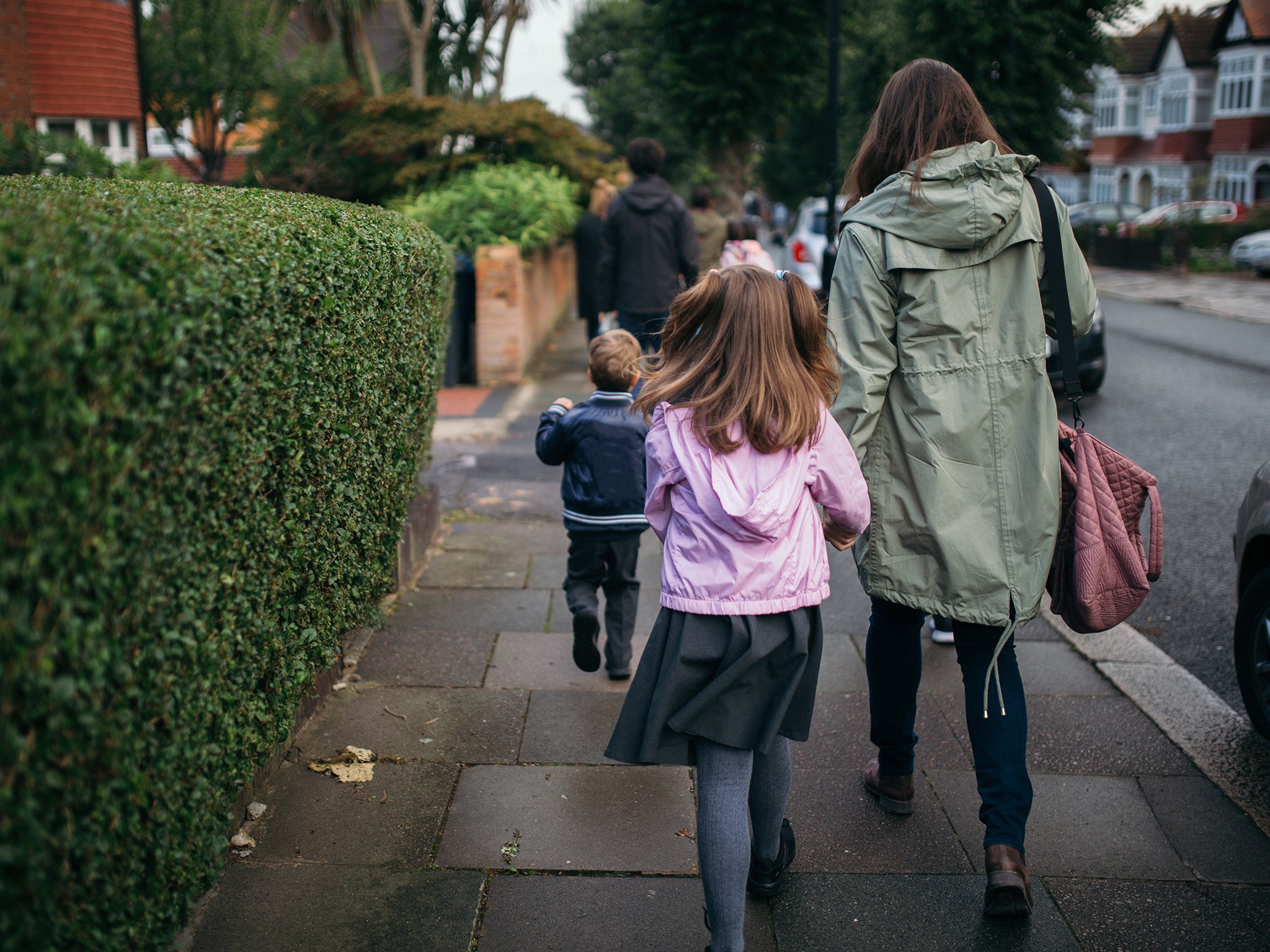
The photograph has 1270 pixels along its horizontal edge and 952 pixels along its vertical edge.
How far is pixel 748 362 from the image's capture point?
2.45 meters

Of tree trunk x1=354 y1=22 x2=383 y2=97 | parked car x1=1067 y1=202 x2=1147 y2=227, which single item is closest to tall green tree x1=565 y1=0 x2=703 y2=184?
tree trunk x1=354 y1=22 x2=383 y2=97

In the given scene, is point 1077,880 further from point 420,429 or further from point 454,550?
point 454,550

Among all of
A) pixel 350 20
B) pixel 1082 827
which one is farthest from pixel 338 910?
pixel 350 20

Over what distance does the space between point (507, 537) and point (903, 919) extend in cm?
364

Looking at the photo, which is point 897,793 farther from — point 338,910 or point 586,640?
point 338,910

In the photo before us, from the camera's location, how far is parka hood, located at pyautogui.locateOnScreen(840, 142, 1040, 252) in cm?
271

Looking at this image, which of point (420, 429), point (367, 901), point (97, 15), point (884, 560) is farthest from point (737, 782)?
point (97, 15)

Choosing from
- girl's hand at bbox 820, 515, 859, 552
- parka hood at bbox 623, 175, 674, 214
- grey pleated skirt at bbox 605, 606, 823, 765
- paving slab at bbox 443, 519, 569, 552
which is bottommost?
paving slab at bbox 443, 519, 569, 552

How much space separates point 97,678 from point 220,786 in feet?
2.72

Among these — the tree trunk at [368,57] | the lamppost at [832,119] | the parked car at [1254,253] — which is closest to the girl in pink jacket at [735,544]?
the lamppost at [832,119]

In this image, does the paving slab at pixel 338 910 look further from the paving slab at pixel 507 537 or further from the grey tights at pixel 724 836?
the paving slab at pixel 507 537

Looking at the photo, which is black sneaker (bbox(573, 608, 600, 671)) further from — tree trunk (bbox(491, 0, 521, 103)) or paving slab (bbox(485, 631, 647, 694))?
tree trunk (bbox(491, 0, 521, 103))

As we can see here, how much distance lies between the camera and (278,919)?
267cm

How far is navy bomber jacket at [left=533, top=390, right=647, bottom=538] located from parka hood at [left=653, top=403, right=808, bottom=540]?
1427 mm
